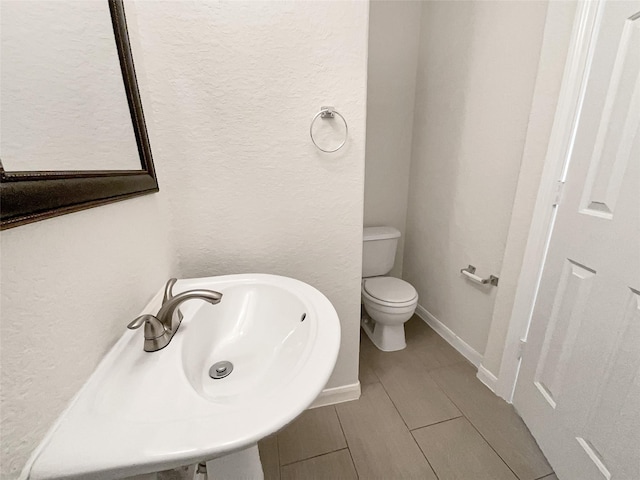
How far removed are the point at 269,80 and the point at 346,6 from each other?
0.37m

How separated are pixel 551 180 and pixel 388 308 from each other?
994 millimetres

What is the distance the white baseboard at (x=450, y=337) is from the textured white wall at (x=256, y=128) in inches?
44.0

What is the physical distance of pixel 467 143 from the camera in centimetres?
151

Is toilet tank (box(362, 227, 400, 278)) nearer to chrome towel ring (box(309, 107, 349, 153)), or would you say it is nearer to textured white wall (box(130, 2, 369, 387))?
textured white wall (box(130, 2, 369, 387))

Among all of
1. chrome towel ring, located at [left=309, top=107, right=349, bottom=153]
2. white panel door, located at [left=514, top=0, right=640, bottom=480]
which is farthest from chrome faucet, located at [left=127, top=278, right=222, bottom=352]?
white panel door, located at [left=514, top=0, right=640, bottom=480]

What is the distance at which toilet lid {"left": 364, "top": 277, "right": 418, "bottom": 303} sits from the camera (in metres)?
1.63

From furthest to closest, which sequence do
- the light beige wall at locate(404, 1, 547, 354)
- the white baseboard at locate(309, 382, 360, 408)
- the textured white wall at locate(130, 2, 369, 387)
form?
1. the white baseboard at locate(309, 382, 360, 408)
2. the light beige wall at locate(404, 1, 547, 354)
3. the textured white wall at locate(130, 2, 369, 387)

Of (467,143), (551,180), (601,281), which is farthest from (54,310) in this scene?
(467,143)

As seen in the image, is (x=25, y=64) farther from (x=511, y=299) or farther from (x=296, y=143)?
(x=511, y=299)

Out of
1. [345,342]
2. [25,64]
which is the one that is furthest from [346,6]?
[345,342]

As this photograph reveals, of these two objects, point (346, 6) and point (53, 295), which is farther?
point (346, 6)

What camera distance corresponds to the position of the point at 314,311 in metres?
0.72

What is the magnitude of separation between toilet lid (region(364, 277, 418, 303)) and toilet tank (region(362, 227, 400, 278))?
0.25 feet

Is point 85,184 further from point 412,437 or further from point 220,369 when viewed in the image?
point 412,437
